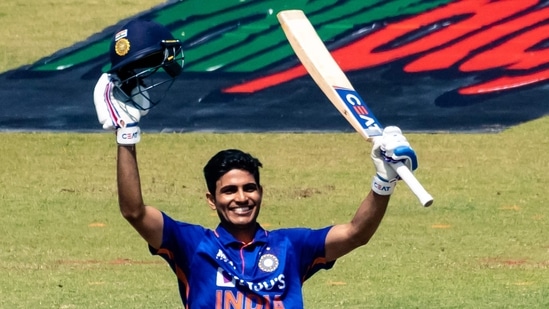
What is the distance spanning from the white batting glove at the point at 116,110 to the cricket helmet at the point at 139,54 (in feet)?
0.06

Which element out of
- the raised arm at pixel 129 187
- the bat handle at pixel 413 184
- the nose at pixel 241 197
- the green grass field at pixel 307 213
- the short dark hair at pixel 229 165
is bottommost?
the green grass field at pixel 307 213

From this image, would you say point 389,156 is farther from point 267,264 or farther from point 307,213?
point 307,213

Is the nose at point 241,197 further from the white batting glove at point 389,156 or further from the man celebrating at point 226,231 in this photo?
the white batting glove at point 389,156

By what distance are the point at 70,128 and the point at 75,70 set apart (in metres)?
1.34

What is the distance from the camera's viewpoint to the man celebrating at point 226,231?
441 cm

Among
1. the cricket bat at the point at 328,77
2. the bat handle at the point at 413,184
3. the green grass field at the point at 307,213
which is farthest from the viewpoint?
the green grass field at the point at 307,213

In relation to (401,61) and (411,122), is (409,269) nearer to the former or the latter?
(411,122)

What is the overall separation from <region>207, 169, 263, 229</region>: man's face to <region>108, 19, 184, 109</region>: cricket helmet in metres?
0.41

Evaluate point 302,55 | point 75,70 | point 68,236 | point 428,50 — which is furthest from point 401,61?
point 302,55

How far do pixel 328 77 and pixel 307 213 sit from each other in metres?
5.45

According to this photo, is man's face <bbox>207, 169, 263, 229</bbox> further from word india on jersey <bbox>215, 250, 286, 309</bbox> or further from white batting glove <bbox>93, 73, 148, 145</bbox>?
white batting glove <bbox>93, 73, 148, 145</bbox>

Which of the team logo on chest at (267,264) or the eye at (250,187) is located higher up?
the eye at (250,187)

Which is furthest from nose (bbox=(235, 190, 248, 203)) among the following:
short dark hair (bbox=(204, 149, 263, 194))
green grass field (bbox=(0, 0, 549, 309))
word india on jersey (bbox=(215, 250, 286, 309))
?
green grass field (bbox=(0, 0, 549, 309))

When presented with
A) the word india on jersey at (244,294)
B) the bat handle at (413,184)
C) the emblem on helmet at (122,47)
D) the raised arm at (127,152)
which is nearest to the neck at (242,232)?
the word india on jersey at (244,294)
